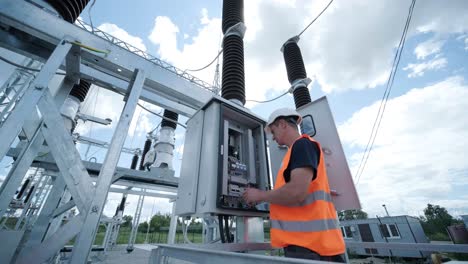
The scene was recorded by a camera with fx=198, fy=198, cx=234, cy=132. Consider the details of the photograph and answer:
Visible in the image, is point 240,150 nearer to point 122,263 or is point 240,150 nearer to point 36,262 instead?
point 36,262

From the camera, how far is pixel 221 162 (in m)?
2.11

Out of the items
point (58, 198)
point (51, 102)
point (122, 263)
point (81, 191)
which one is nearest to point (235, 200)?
point (81, 191)

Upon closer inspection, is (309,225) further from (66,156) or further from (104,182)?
(66,156)

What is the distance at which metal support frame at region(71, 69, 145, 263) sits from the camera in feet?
5.27

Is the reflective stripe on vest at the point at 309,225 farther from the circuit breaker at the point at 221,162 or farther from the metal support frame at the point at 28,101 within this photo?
the metal support frame at the point at 28,101

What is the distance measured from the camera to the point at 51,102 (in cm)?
194

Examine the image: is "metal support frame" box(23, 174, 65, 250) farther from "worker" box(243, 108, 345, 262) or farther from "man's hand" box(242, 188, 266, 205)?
"worker" box(243, 108, 345, 262)

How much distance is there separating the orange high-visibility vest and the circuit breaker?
636mm

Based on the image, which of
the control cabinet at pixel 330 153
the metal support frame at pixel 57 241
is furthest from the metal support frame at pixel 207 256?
the control cabinet at pixel 330 153

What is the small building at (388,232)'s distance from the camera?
16.5m

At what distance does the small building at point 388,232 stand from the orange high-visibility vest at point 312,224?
19.2 meters

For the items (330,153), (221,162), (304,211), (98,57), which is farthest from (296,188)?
(98,57)

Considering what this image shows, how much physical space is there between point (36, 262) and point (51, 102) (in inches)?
55.3

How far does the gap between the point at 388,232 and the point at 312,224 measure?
2221 centimetres
